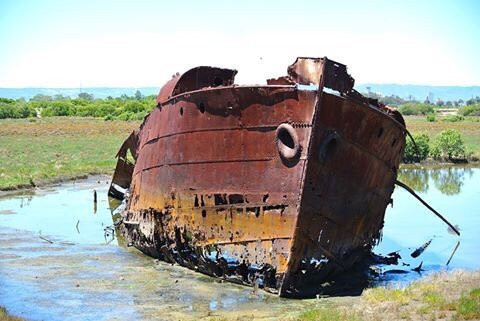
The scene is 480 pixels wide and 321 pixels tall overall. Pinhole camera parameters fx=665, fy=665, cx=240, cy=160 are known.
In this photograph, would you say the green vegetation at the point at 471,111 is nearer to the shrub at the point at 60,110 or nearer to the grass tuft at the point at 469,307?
the shrub at the point at 60,110

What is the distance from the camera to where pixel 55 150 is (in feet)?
148

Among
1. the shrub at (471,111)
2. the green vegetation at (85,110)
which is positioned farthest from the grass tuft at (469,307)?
the shrub at (471,111)

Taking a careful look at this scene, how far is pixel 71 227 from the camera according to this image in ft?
64.8

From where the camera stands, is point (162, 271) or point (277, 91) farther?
point (162, 271)

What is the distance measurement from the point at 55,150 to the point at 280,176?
36.5 meters

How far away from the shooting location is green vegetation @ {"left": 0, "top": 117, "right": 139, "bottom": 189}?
31.5m

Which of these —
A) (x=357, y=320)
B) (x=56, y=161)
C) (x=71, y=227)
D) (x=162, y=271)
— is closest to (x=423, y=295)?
(x=357, y=320)

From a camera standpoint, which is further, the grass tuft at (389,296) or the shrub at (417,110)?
the shrub at (417,110)

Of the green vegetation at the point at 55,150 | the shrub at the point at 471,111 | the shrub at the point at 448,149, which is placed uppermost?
the shrub at the point at 471,111

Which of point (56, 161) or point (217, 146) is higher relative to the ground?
point (217, 146)

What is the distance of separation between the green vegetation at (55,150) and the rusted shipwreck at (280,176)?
1657 cm

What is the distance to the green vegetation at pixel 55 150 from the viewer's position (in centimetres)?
3145

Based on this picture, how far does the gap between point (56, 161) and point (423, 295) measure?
31.8m

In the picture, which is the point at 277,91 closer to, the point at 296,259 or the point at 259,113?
the point at 259,113
